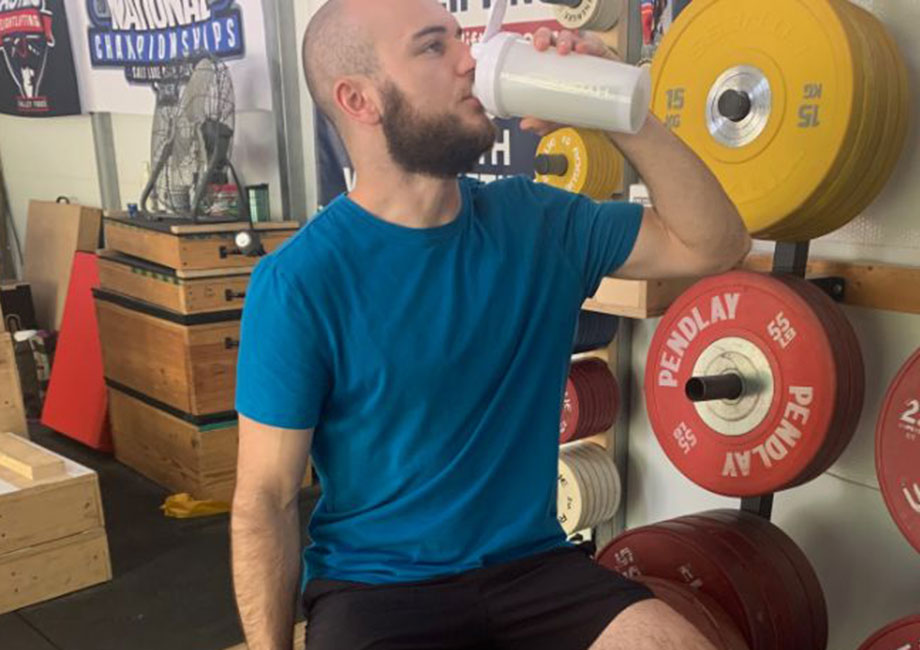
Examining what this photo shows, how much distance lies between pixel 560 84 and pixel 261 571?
0.82 metres

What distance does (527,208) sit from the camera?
1.46 m

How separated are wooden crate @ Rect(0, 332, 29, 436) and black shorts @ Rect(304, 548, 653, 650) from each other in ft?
6.93

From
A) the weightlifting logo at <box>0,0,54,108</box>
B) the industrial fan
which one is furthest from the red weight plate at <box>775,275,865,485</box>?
the weightlifting logo at <box>0,0,54,108</box>

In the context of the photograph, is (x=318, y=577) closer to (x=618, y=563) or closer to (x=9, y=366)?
(x=618, y=563)

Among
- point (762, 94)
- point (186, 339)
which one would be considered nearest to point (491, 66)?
point (762, 94)

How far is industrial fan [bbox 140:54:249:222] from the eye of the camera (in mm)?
3436

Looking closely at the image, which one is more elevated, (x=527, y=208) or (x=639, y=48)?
(x=639, y=48)

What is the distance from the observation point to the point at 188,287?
10.8ft

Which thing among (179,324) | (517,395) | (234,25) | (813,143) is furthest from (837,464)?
(234,25)

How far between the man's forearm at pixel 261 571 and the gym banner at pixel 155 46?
2.74 m

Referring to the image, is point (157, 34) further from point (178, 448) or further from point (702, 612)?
point (702, 612)

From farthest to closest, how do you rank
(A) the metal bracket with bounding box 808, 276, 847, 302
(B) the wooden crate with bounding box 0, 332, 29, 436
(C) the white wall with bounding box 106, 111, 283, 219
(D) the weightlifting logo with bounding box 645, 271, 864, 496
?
(C) the white wall with bounding box 106, 111, 283, 219 < (B) the wooden crate with bounding box 0, 332, 29, 436 < (A) the metal bracket with bounding box 808, 276, 847, 302 < (D) the weightlifting logo with bounding box 645, 271, 864, 496

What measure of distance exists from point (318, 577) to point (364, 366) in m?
0.36

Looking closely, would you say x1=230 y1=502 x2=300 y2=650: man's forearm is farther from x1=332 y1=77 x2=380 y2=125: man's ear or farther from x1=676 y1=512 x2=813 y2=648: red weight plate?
x1=676 y1=512 x2=813 y2=648: red weight plate
